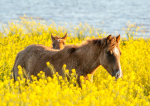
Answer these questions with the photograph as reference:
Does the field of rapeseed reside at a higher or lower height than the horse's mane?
lower

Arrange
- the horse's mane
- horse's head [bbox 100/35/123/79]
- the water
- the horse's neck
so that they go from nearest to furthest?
horse's head [bbox 100/35/123/79] < the horse's mane < the horse's neck < the water

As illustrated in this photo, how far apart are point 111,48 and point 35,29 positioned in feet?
33.6

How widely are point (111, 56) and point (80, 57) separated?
835 millimetres

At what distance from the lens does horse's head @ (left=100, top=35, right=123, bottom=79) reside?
5879mm

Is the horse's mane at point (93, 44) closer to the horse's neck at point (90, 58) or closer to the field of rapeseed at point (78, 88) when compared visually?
the horse's neck at point (90, 58)

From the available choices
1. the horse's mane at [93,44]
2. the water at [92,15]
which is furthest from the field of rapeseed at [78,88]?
the water at [92,15]

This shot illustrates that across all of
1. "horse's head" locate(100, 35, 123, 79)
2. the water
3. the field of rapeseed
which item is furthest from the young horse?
the water

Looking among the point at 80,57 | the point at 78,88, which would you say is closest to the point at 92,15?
the point at 80,57

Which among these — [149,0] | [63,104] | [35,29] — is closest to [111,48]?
[63,104]

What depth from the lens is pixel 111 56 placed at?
19.5 ft

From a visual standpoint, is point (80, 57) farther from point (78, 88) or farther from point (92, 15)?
point (92, 15)

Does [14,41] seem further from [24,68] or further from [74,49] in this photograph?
[74,49]

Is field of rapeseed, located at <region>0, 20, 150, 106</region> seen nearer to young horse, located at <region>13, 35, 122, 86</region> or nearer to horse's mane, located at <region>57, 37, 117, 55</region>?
young horse, located at <region>13, 35, 122, 86</region>

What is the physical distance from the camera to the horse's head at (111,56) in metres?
5.88
